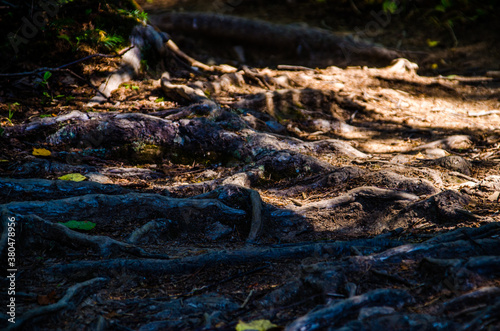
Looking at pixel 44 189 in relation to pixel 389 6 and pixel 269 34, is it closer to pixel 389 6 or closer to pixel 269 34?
pixel 269 34

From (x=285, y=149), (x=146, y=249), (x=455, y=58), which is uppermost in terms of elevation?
(x=455, y=58)

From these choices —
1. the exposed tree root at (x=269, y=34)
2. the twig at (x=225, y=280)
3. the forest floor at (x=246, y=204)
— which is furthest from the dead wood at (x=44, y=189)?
the exposed tree root at (x=269, y=34)

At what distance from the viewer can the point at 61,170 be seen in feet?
13.0

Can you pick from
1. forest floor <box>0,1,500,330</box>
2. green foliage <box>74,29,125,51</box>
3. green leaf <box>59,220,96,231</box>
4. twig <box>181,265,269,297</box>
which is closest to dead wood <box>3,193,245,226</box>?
forest floor <box>0,1,500,330</box>

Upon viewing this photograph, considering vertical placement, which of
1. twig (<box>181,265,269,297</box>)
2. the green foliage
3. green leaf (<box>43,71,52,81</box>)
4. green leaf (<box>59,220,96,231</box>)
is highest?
the green foliage

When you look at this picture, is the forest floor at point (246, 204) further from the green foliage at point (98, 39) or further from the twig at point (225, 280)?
the green foliage at point (98, 39)

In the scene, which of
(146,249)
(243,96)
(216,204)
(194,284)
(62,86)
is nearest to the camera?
(194,284)

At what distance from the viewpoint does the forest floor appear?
6.89ft

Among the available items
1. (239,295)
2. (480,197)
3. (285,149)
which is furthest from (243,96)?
(239,295)

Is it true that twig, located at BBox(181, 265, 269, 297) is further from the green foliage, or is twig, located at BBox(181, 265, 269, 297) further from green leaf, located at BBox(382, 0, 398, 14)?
green leaf, located at BBox(382, 0, 398, 14)

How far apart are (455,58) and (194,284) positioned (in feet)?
31.7

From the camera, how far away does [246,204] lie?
348 cm

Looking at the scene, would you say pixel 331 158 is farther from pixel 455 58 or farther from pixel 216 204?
pixel 455 58

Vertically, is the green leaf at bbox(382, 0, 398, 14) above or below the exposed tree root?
above
